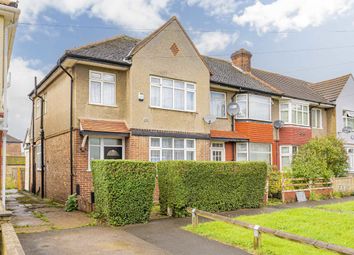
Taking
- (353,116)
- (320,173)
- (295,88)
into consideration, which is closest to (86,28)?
(320,173)

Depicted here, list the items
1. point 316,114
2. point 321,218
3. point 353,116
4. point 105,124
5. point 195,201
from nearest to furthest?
point 321,218 → point 195,201 → point 105,124 → point 316,114 → point 353,116

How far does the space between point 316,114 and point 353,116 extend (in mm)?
4219

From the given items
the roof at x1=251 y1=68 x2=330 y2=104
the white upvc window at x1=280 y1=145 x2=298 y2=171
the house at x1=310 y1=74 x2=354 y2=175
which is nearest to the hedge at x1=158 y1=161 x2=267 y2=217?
the white upvc window at x1=280 y1=145 x2=298 y2=171

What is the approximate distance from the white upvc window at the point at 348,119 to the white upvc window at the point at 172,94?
1543 cm

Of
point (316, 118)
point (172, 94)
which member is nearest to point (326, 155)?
point (316, 118)

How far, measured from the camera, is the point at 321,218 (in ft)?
36.1

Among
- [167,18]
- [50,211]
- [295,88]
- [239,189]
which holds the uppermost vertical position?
[167,18]

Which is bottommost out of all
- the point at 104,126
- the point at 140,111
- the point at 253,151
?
the point at 253,151

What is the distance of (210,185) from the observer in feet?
40.9

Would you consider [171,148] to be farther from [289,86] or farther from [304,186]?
[289,86]

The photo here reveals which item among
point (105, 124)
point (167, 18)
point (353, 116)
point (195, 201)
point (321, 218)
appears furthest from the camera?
point (353, 116)

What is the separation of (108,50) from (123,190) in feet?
24.8

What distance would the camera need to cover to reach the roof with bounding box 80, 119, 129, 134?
1381 cm

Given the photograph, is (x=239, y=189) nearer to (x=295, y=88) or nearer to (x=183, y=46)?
(x=183, y=46)
